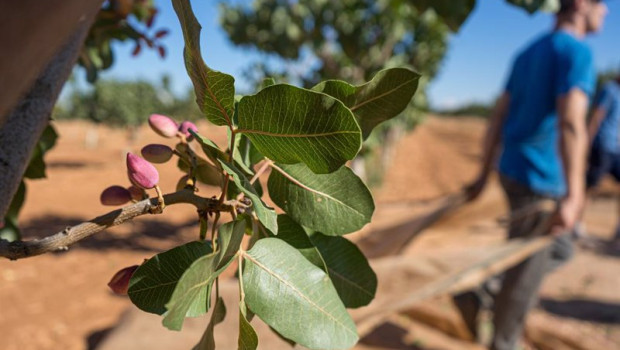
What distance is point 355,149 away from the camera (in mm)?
467

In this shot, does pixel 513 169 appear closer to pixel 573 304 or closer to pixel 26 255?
pixel 26 255

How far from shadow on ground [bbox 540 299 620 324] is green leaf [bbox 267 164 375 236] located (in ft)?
16.2

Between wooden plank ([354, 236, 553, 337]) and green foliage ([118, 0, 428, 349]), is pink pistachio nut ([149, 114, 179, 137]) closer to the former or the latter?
green foliage ([118, 0, 428, 349])

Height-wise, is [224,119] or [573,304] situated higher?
[224,119]

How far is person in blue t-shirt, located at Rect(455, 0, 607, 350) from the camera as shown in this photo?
2.41 meters

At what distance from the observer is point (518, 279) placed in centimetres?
264

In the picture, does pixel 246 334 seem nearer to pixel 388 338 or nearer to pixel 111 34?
pixel 111 34

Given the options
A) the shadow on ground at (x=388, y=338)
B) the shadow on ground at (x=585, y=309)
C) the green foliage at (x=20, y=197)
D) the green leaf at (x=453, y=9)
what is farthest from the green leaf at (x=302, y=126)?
the shadow on ground at (x=585, y=309)

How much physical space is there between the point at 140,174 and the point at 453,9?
1081mm

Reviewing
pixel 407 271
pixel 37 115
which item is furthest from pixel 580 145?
pixel 37 115

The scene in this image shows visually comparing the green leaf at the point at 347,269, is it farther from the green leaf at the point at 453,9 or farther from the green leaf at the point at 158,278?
the green leaf at the point at 453,9

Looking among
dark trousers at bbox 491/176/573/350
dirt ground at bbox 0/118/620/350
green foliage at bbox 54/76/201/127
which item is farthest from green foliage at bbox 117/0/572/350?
green foliage at bbox 54/76/201/127

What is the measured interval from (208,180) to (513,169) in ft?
8.08

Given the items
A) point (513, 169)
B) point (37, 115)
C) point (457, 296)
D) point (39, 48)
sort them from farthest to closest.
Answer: point (457, 296) < point (513, 169) < point (37, 115) < point (39, 48)
